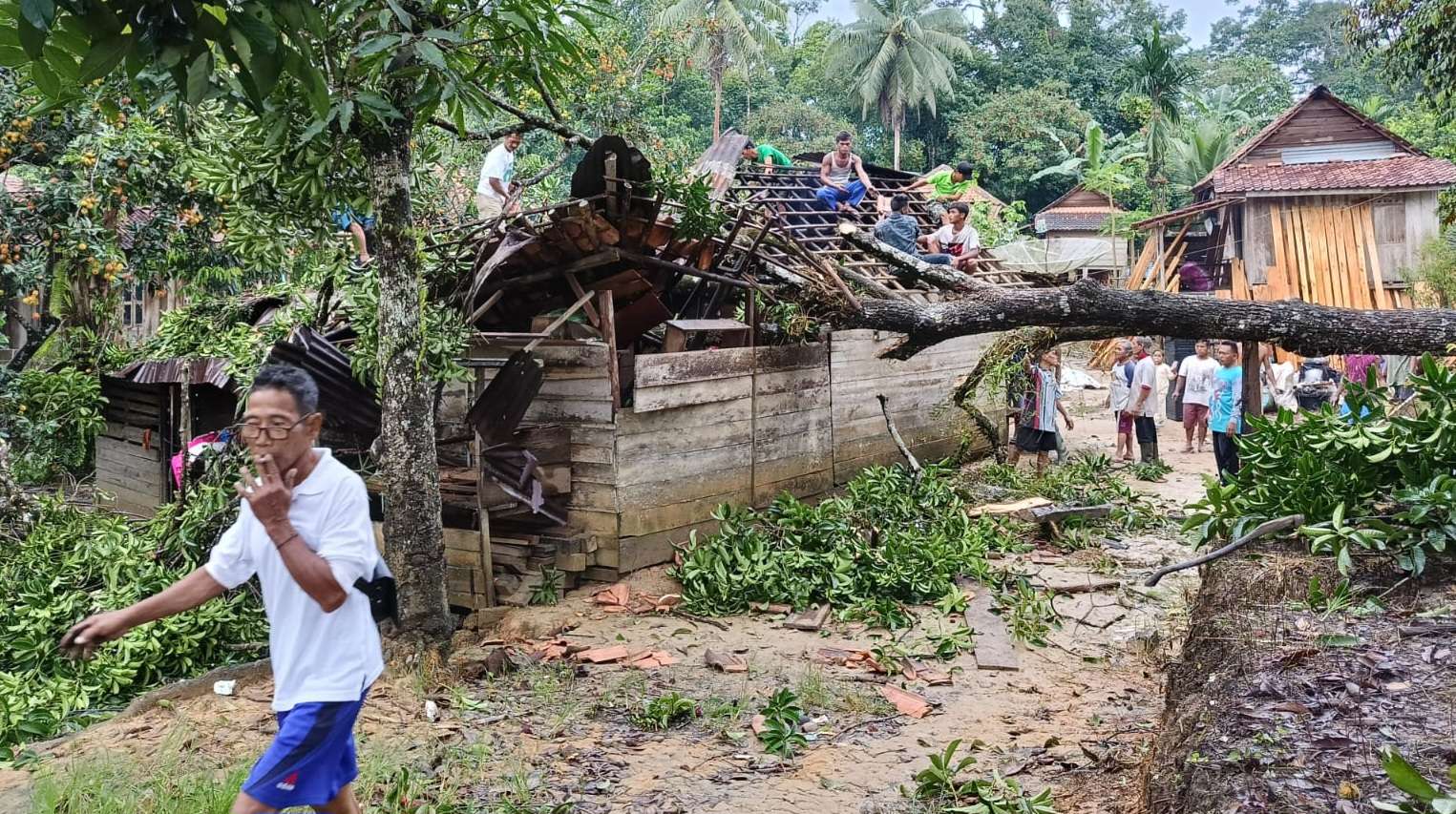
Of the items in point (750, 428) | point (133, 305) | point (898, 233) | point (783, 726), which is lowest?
point (783, 726)

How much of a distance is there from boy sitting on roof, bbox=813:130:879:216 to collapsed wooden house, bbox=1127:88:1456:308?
1453 centimetres

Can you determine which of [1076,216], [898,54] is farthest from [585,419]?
[898,54]

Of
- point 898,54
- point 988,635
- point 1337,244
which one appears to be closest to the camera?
point 988,635

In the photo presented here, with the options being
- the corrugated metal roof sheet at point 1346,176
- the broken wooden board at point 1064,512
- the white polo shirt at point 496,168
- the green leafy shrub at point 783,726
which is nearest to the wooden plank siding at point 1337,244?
the corrugated metal roof sheet at point 1346,176

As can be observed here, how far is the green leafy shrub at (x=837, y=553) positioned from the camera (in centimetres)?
892

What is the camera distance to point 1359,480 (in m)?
5.09

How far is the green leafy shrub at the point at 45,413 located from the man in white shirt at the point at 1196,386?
13.7 metres

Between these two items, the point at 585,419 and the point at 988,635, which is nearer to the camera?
the point at 988,635

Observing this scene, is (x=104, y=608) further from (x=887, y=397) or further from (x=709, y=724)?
(x=887, y=397)

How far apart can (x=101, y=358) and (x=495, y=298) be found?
6308 millimetres

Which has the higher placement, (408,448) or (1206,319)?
(1206,319)

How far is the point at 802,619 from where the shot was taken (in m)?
Answer: 8.41

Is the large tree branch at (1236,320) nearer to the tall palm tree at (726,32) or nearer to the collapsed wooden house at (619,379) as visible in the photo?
the collapsed wooden house at (619,379)

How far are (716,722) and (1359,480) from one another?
3.67m
